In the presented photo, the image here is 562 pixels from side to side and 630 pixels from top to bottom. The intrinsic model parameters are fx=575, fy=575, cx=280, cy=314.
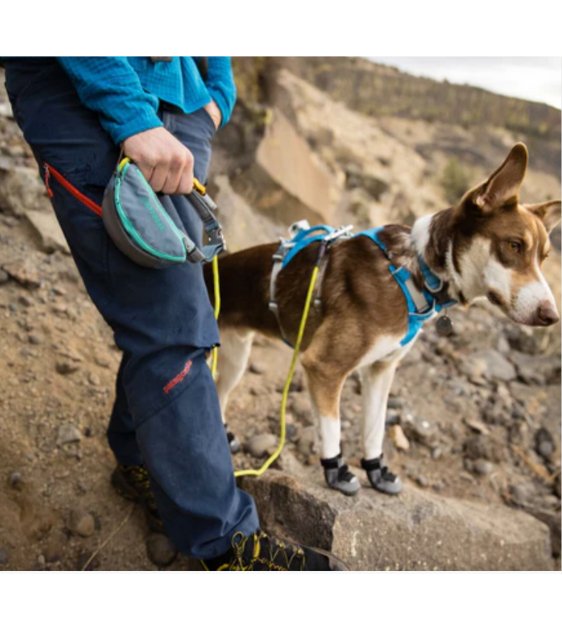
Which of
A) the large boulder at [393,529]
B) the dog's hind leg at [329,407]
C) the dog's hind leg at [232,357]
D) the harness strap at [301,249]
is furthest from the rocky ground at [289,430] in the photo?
the harness strap at [301,249]

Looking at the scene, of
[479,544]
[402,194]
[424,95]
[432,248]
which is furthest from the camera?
[424,95]

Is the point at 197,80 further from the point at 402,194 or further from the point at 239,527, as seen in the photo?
the point at 402,194

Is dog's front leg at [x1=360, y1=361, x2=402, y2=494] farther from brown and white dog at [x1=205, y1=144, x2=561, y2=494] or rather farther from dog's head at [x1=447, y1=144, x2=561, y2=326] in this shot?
dog's head at [x1=447, y1=144, x2=561, y2=326]

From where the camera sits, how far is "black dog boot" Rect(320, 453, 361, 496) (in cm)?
298

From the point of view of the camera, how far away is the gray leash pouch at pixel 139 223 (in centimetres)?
182

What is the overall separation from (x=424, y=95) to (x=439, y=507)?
9.79 meters

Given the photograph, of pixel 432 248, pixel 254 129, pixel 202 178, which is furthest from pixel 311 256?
pixel 254 129

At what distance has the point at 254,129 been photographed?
606cm

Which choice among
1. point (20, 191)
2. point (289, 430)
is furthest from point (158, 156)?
point (20, 191)

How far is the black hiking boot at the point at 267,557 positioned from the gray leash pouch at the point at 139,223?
1.10 m

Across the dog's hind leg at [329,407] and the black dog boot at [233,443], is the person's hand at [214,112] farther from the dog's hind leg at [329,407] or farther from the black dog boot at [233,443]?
the black dog boot at [233,443]

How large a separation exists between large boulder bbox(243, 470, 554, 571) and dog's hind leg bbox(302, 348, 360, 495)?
0.26ft

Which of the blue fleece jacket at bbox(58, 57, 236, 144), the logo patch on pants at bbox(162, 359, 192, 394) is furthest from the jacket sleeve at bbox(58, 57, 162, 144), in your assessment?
the logo patch on pants at bbox(162, 359, 192, 394)

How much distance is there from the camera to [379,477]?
10.5 ft
